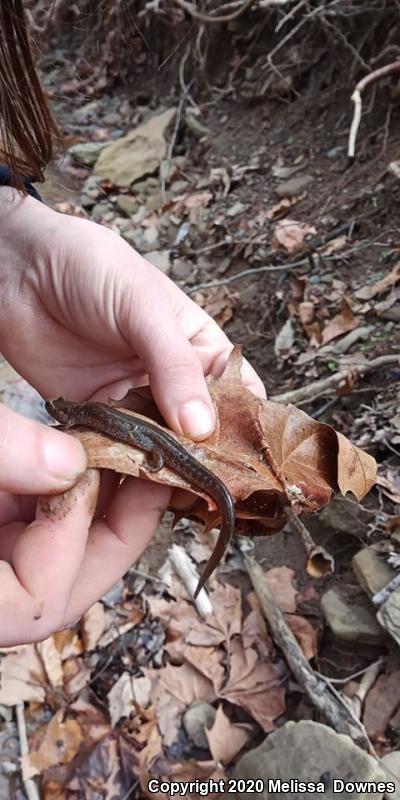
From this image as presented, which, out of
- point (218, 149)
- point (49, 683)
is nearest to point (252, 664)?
point (49, 683)

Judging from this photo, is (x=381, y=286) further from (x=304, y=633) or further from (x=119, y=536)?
(x=119, y=536)

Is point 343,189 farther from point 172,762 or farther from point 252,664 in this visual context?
point 172,762

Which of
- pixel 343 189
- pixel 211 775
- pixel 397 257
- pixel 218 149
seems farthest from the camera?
pixel 218 149

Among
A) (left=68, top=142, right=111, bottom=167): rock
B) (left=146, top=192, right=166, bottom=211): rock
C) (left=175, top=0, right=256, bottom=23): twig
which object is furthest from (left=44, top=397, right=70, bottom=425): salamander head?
(left=68, top=142, right=111, bottom=167): rock

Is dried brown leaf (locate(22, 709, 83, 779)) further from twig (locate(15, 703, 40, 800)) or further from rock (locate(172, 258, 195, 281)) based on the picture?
rock (locate(172, 258, 195, 281))

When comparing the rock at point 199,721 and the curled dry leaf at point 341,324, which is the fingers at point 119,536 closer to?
the rock at point 199,721

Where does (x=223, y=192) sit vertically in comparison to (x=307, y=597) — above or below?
above

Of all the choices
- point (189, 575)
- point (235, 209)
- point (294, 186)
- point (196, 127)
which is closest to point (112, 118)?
point (196, 127)
